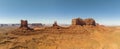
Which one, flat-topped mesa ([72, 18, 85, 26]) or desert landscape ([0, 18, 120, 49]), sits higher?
flat-topped mesa ([72, 18, 85, 26])

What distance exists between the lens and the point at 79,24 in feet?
401

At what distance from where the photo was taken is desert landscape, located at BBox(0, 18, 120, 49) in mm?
62750

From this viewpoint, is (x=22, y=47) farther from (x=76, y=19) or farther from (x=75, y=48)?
(x=76, y=19)

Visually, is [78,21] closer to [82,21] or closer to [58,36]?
[82,21]

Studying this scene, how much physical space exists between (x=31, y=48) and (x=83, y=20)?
236 ft

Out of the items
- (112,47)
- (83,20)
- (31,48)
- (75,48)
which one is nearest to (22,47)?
(31,48)

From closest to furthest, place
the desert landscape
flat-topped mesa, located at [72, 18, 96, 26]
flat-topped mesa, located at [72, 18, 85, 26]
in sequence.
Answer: the desert landscape < flat-topped mesa, located at [72, 18, 85, 26] < flat-topped mesa, located at [72, 18, 96, 26]

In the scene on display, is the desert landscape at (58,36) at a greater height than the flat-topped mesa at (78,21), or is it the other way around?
the flat-topped mesa at (78,21)

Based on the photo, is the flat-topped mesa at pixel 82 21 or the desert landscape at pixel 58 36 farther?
the flat-topped mesa at pixel 82 21

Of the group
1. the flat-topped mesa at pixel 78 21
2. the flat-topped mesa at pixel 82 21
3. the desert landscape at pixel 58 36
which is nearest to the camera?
the desert landscape at pixel 58 36

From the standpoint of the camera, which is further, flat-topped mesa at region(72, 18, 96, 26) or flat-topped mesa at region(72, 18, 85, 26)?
A: flat-topped mesa at region(72, 18, 96, 26)

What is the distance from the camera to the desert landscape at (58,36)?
206ft

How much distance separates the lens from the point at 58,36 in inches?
3460

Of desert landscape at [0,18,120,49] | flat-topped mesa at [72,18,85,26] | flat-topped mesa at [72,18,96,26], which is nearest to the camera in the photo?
desert landscape at [0,18,120,49]
